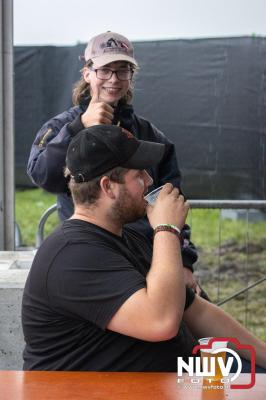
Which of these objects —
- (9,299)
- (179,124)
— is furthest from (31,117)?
(9,299)

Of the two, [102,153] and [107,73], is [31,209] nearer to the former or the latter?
[107,73]

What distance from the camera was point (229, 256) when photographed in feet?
20.1

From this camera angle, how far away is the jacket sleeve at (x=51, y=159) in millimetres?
2980

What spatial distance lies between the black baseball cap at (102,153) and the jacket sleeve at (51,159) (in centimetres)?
67

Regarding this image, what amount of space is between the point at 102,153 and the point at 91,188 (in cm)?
11

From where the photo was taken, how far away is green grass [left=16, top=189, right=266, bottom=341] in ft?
17.0

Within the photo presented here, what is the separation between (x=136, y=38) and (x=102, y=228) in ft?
7.64

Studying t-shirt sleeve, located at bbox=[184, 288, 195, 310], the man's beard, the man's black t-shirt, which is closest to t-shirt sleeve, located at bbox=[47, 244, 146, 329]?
the man's black t-shirt

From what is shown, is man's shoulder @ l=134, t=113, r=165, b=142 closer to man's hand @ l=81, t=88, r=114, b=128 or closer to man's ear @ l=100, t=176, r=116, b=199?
man's hand @ l=81, t=88, r=114, b=128

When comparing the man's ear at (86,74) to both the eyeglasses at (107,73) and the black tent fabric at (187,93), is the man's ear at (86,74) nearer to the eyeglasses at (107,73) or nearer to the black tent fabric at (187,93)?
the eyeglasses at (107,73)

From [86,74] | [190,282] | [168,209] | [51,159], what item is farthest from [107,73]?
[168,209]

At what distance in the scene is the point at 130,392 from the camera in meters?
1.85

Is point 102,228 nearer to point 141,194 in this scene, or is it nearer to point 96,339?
point 141,194

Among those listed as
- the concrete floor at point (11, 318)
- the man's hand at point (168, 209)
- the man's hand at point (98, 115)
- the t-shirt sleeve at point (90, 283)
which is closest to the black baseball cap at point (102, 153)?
the man's hand at point (168, 209)
